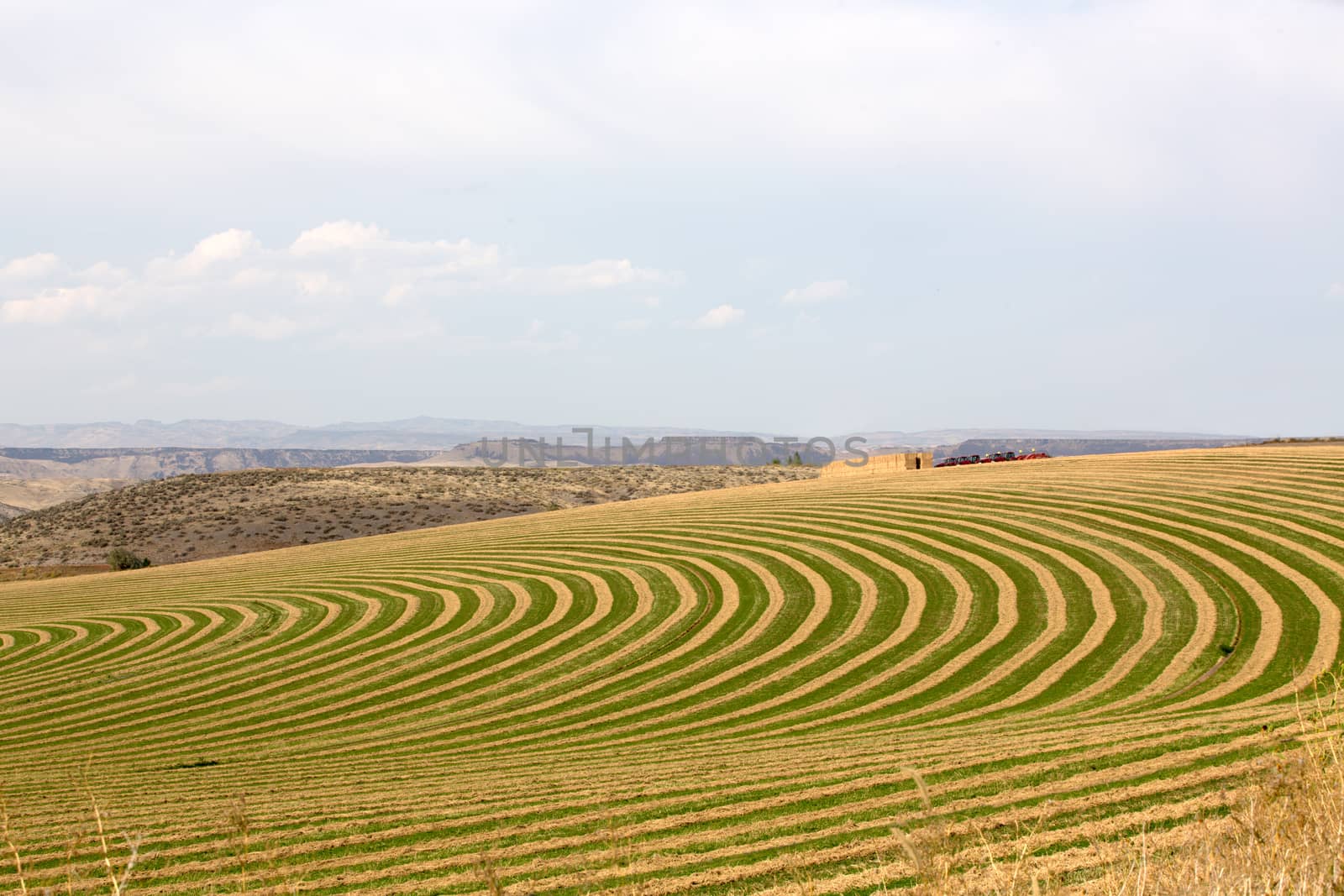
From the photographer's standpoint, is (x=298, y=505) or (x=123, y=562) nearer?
(x=123, y=562)

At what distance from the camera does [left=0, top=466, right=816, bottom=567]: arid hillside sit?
180 ft

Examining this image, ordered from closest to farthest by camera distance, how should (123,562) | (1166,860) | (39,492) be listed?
(1166,860)
(123,562)
(39,492)

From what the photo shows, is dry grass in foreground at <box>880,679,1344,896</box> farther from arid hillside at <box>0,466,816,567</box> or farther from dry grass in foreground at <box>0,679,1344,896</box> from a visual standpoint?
arid hillside at <box>0,466,816,567</box>

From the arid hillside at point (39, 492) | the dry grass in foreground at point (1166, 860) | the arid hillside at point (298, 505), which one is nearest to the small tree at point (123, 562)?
the arid hillside at point (298, 505)

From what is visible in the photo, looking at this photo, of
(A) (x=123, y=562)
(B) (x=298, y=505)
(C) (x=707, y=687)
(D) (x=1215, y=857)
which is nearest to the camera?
(D) (x=1215, y=857)

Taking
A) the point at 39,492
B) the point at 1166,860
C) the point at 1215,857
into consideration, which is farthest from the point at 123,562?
the point at 39,492

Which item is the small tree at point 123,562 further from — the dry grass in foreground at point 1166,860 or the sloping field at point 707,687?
the dry grass in foreground at point 1166,860

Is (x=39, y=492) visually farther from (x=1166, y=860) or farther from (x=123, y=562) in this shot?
(x=1166, y=860)

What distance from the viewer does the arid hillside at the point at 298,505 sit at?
5494 centimetres

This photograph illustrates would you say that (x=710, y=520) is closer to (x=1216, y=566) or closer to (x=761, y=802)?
(x=1216, y=566)

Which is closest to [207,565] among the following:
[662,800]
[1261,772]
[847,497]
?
[847,497]

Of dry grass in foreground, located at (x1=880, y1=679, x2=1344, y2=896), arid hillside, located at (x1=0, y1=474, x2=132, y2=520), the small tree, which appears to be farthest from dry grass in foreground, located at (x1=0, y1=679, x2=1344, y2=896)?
arid hillside, located at (x1=0, y1=474, x2=132, y2=520)

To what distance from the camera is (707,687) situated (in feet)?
55.6

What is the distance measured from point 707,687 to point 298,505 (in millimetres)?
51203
